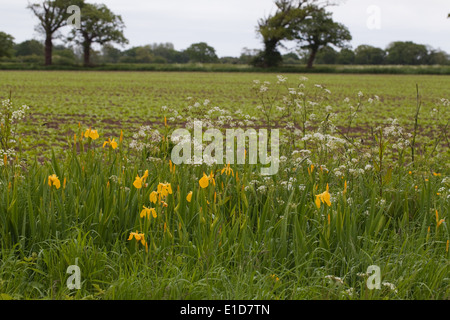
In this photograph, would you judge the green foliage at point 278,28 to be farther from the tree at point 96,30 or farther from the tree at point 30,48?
the tree at point 30,48

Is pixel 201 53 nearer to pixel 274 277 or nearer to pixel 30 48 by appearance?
pixel 30 48

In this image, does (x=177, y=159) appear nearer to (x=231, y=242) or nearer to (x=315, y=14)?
(x=231, y=242)

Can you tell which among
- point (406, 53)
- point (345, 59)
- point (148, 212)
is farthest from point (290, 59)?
point (148, 212)

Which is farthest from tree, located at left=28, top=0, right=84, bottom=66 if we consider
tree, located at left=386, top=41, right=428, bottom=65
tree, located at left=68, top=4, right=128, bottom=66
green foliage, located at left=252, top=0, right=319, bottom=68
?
tree, located at left=386, top=41, right=428, bottom=65

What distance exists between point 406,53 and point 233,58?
3011cm

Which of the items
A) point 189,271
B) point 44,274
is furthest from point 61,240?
point 189,271

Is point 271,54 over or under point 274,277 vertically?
over

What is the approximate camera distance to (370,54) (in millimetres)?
71562

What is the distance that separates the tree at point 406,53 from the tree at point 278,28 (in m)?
25.2

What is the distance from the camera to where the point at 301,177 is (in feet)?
13.8

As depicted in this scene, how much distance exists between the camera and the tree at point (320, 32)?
58781 mm

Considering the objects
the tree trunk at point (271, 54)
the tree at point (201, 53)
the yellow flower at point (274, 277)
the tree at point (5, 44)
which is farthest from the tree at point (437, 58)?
the yellow flower at point (274, 277)

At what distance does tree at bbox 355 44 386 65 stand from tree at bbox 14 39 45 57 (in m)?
55.0

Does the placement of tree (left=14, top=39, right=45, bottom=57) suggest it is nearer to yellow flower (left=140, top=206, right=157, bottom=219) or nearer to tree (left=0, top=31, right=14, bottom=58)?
tree (left=0, top=31, right=14, bottom=58)
